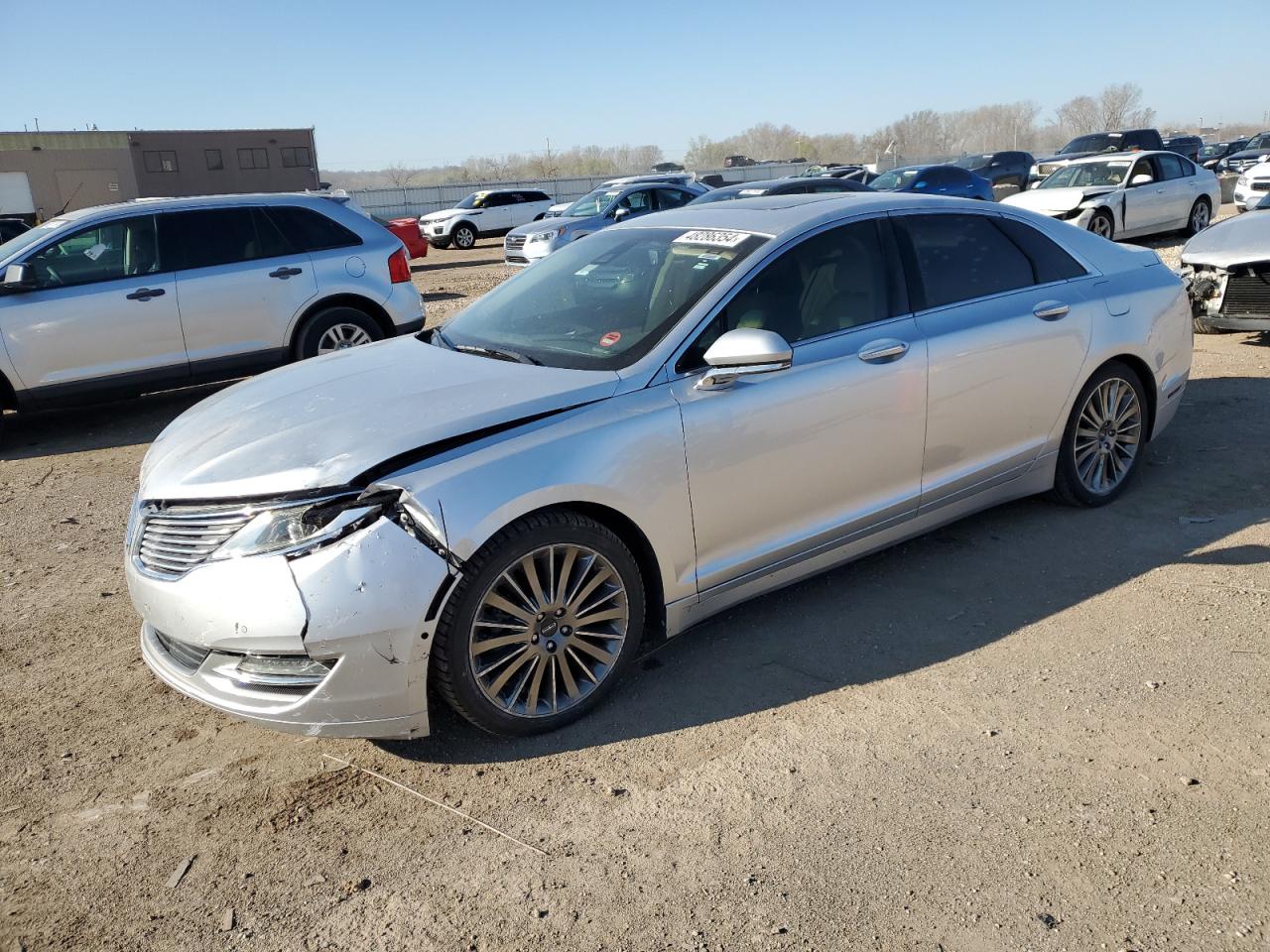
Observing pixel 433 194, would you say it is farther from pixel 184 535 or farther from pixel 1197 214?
pixel 184 535

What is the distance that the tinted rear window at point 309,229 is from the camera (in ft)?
28.3

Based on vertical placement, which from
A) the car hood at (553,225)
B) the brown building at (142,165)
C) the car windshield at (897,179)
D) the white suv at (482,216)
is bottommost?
the car hood at (553,225)

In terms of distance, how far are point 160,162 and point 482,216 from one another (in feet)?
123

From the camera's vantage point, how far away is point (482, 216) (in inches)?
1172

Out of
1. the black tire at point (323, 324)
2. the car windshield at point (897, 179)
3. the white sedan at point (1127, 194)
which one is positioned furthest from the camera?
the car windshield at point (897, 179)

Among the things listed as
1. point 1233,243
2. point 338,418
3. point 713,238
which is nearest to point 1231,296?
point 1233,243

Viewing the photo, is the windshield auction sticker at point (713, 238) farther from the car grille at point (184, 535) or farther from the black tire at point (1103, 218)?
the black tire at point (1103, 218)

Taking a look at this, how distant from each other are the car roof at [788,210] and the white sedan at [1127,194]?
12.2 m

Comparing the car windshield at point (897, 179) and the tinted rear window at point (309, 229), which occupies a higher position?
the car windshield at point (897, 179)

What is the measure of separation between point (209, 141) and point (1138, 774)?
6446cm

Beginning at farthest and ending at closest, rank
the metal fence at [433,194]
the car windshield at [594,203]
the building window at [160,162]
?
1. the building window at [160,162]
2. the metal fence at [433,194]
3. the car windshield at [594,203]

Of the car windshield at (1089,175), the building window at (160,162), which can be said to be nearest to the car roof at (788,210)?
the car windshield at (1089,175)

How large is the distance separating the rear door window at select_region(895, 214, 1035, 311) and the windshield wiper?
173cm

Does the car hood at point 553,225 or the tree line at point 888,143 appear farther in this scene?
the tree line at point 888,143
